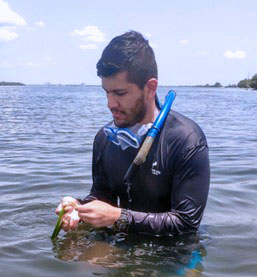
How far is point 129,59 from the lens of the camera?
156 inches

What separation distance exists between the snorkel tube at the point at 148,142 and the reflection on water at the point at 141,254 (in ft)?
2.08

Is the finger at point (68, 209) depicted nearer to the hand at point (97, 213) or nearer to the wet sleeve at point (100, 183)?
the hand at point (97, 213)

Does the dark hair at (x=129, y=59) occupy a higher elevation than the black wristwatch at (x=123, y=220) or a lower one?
higher

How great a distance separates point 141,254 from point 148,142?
1.16 metres

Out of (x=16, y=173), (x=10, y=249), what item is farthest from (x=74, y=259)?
(x=16, y=173)

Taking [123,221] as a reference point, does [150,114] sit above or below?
above

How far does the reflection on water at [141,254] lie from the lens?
171 inches

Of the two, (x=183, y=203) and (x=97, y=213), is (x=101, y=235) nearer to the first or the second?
(x=97, y=213)

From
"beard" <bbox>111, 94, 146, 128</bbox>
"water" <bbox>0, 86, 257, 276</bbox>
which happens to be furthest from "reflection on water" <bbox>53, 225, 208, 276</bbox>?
"beard" <bbox>111, 94, 146, 128</bbox>

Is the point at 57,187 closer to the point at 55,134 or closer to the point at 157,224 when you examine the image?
the point at 157,224

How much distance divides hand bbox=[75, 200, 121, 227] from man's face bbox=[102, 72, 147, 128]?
789 millimetres

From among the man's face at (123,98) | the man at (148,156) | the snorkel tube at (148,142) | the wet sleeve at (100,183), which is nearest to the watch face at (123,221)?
the man at (148,156)

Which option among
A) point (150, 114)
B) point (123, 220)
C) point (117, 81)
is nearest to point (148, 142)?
point (150, 114)

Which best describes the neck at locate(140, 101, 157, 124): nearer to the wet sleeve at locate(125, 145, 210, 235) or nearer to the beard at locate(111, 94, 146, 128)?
the beard at locate(111, 94, 146, 128)
